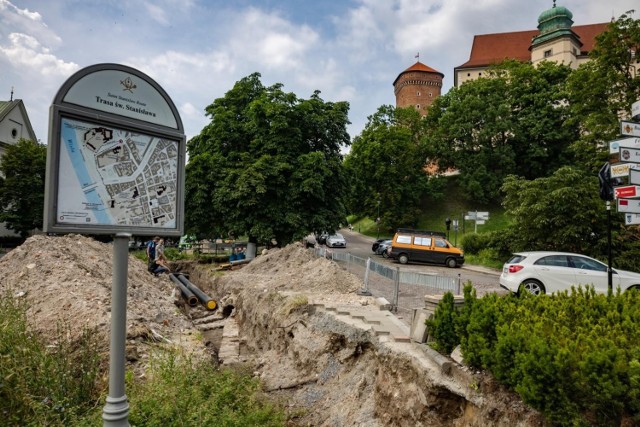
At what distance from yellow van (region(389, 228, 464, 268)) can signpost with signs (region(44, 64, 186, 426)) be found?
24.7 m

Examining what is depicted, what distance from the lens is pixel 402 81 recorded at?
75812 millimetres

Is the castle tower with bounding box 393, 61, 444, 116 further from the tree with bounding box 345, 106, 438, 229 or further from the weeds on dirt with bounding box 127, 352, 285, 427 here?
the weeds on dirt with bounding box 127, 352, 285, 427

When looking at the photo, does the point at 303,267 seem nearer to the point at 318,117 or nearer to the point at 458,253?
the point at 318,117

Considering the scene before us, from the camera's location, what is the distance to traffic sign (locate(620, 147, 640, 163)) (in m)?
7.12

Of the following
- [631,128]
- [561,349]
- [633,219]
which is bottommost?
[561,349]

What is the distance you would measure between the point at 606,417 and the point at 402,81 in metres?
77.7

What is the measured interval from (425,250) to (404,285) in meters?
15.8

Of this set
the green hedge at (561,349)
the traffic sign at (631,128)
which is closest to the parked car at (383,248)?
the traffic sign at (631,128)

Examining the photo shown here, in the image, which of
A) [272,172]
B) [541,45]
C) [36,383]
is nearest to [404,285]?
[36,383]

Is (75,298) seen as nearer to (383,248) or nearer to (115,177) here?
(115,177)

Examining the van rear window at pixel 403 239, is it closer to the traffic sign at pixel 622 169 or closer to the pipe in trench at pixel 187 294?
the pipe in trench at pixel 187 294

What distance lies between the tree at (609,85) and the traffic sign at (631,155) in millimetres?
17469

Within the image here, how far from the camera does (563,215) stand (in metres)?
20.0

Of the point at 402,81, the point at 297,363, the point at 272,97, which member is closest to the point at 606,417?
the point at 297,363
